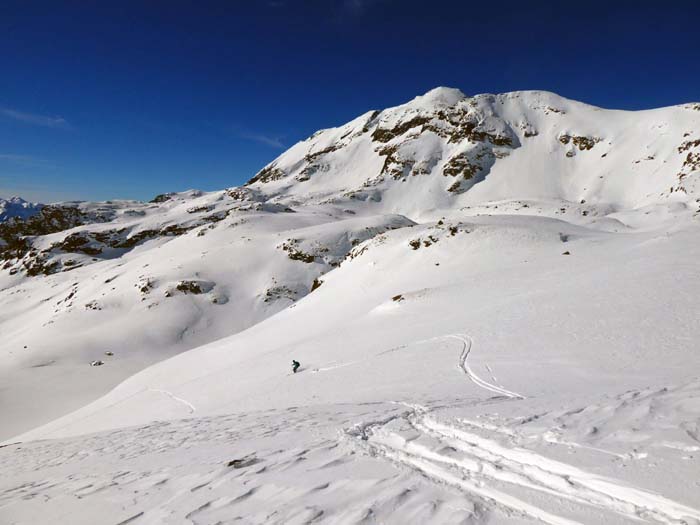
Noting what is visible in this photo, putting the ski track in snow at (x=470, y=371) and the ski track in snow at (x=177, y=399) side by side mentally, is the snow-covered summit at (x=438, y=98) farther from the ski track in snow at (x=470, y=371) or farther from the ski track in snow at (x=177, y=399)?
the ski track in snow at (x=470, y=371)

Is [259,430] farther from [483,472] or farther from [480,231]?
[480,231]

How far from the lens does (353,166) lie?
503 feet

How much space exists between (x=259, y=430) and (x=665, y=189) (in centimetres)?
10466

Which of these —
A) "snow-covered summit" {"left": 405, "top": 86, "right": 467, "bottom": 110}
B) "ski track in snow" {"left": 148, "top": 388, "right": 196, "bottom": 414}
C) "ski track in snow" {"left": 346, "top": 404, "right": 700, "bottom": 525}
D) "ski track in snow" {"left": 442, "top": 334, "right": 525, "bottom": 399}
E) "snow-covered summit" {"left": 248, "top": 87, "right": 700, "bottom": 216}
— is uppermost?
"snow-covered summit" {"left": 405, "top": 86, "right": 467, "bottom": 110}

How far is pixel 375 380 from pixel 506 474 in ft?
29.5

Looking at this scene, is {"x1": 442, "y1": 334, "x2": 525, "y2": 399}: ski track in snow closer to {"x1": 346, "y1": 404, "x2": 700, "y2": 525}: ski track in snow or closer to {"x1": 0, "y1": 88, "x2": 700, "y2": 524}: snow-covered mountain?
{"x1": 0, "y1": 88, "x2": 700, "y2": 524}: snow-covered mountain

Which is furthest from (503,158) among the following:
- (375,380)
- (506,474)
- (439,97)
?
(506,474)

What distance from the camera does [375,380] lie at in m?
14.0

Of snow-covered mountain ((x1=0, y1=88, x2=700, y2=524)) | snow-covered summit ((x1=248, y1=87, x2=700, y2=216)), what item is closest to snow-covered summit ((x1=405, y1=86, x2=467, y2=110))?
snow-covered summit ((x1=248, y1=87, x2=700, y2=216))

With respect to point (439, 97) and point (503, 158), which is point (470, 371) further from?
point (439, 97)

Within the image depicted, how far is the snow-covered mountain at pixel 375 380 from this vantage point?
505cm

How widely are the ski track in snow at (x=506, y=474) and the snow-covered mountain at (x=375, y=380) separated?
0.10 feet

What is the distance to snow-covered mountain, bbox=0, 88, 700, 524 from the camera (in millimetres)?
5055

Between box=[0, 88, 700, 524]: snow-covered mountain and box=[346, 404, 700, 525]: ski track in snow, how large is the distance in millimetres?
31
